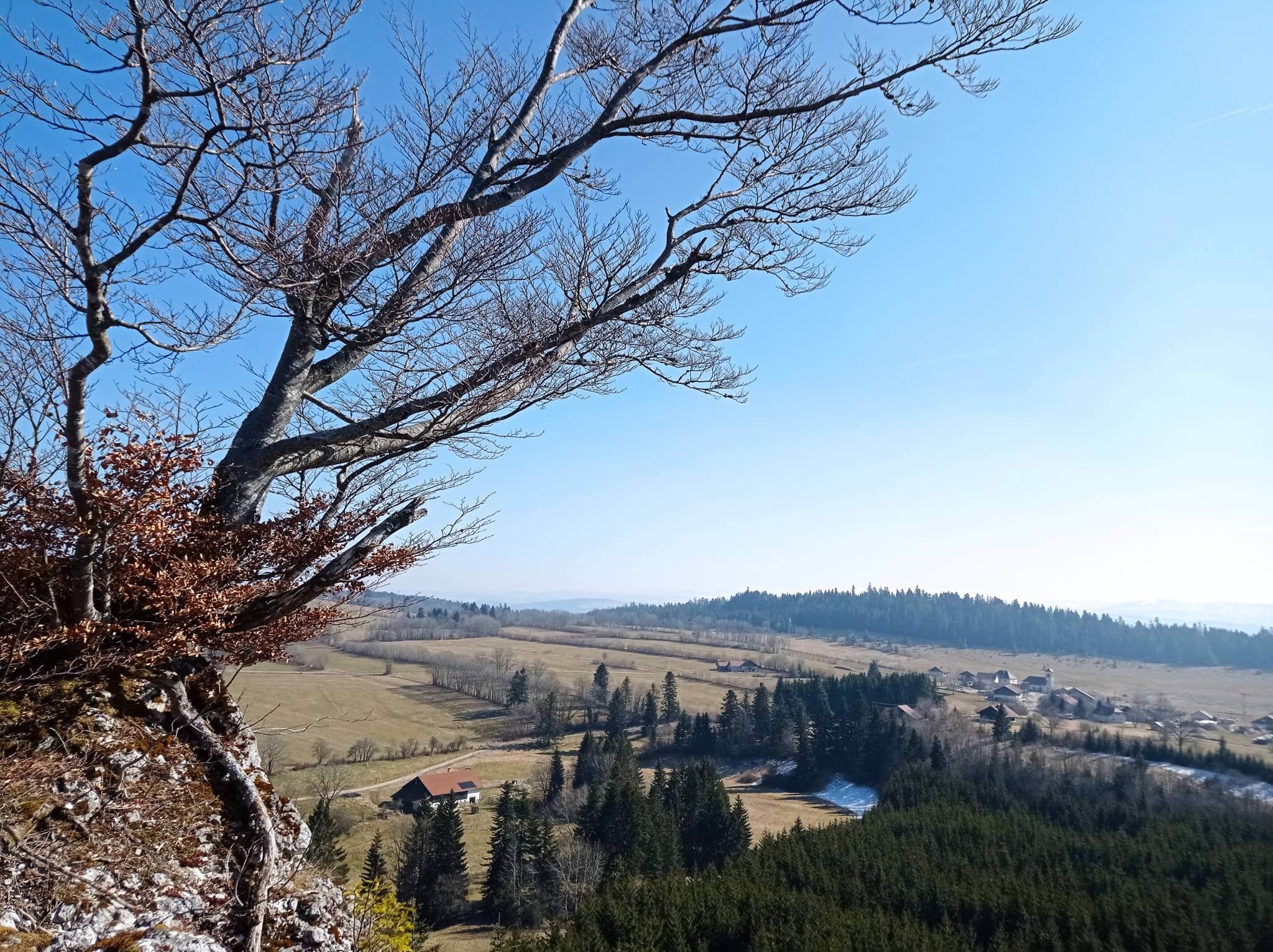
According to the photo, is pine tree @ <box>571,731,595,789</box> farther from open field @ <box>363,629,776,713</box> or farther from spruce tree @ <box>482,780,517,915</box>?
open field @ <box>363,629,776,713</box>

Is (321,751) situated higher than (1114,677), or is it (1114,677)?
(1114,677)

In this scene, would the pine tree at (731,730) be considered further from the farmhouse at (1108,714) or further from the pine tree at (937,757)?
the farmhouse at (1108,714)

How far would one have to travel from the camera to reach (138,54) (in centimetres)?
315

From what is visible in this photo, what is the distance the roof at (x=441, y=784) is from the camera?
41.4 meters

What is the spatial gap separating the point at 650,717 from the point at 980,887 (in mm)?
42134

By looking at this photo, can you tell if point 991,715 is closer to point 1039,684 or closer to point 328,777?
point 1039,684

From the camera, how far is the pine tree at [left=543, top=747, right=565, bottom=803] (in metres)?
44.8

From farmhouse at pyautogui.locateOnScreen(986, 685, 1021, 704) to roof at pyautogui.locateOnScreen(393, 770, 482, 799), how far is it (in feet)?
207

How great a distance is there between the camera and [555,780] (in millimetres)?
45969

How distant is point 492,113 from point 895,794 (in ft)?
165

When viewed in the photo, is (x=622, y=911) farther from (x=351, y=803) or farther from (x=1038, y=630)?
(x=1038, y=630)

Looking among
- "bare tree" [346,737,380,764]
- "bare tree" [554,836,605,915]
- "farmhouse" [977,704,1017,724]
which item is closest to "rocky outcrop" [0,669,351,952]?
"bare tree" [554,836,605,915]

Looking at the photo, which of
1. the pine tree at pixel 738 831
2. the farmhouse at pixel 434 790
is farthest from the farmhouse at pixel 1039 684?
the farmhouse at pixel 434 790

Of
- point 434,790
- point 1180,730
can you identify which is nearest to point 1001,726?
point 1180,730
